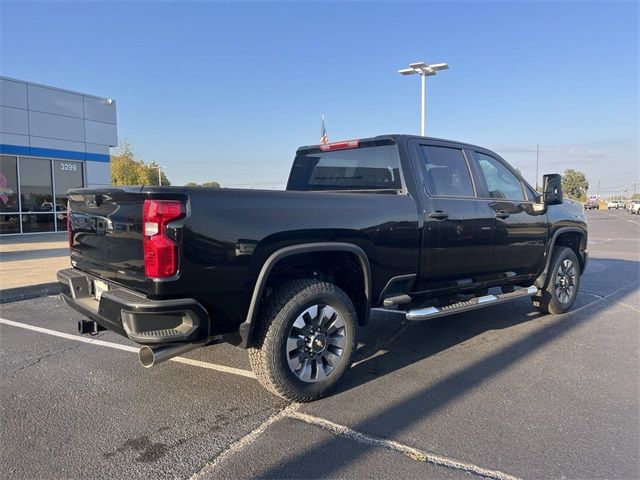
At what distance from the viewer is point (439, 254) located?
4.50 metres

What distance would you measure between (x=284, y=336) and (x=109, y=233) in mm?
1457

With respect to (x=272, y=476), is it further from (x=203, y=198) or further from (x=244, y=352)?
(x=244, y=352)

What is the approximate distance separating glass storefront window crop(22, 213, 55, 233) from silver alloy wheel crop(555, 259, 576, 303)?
17.9 m

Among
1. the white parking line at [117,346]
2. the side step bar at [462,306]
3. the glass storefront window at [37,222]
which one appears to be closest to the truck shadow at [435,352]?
the side step bar at [462,306]

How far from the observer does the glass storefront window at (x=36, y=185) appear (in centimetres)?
1730

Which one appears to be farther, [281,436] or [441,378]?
[441,378]

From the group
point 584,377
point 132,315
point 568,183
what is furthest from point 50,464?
point 568,183

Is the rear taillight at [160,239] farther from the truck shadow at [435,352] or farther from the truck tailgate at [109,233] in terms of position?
the truck shadow at [435,352]

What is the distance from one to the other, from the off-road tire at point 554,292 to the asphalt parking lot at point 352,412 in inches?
A: 26.9

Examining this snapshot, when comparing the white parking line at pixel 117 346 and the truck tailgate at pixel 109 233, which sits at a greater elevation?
the truck tailgate at pixel 109 233

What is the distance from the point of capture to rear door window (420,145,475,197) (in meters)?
4.66

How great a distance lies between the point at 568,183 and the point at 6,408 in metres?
94.4

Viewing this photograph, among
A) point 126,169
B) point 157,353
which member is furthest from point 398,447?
point 126,169

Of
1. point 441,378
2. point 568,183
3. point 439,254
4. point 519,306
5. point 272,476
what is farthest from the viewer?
point 568,183
